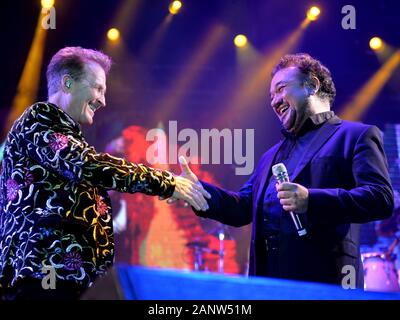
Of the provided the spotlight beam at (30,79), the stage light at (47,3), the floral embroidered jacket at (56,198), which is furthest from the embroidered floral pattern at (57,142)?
the spotlight beam at (30,79)

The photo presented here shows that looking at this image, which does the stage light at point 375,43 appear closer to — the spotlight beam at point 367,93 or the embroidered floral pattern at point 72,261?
A: the spotlight beam at point 367,93

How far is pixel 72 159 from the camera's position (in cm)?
161

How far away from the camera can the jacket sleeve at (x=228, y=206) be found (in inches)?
90.6

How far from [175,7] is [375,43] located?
7.48 ft

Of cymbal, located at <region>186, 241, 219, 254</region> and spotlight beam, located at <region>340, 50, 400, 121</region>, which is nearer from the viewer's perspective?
cymbal, located at <region>186, 241, 219, 254</region>

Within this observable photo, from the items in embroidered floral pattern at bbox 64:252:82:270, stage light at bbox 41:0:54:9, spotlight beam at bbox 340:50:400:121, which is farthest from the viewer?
spotlight beam at bbox 340:50:400:121

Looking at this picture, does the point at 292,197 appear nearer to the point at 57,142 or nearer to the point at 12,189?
the point at 57,142

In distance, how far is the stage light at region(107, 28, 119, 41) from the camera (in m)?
5.71

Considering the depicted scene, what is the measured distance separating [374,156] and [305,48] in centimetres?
404

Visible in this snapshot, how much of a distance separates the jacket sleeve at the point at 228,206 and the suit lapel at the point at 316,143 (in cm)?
36

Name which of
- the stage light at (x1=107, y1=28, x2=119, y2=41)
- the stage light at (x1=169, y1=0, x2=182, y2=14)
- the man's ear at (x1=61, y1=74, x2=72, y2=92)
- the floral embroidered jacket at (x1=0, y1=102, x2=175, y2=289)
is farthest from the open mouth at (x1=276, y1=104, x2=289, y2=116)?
the stage light at (x1=107, y1=28, x2=119, y2=41)

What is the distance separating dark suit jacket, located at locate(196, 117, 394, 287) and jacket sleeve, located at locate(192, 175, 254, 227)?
0.20 m

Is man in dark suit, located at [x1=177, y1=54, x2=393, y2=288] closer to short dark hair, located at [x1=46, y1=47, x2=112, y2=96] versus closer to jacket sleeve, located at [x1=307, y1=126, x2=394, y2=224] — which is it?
jacket sleeve, located at [x1=307, y1=126, x2=394, y2=224]
